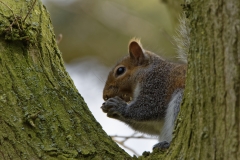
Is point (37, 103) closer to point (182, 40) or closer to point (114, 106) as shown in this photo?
point (114, 106)

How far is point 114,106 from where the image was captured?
3.38 meters

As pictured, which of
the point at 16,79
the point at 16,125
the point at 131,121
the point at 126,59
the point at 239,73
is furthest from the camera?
the point at 126,59

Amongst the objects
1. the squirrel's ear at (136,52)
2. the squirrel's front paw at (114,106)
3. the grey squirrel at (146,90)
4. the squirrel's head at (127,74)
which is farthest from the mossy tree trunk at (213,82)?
the squirrel's ear at (136,52)

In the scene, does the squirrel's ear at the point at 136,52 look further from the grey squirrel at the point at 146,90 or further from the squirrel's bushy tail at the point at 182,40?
the squirrel's bushy tail at the point at 182,40

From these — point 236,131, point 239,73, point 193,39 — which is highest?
point 193,39

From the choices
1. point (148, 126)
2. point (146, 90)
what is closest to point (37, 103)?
point (146, 90)

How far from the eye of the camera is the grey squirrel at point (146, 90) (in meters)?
3.29

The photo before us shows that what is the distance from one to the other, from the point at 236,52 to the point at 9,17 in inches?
57.6

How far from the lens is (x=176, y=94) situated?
10.6 ft

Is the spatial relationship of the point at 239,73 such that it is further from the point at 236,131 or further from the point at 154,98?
the point at 154,98

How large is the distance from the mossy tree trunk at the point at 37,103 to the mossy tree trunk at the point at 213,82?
66cm

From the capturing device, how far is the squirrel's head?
144 inches

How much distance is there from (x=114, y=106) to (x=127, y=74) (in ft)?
1.40

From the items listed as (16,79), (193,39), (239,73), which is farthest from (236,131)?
(16,79)
